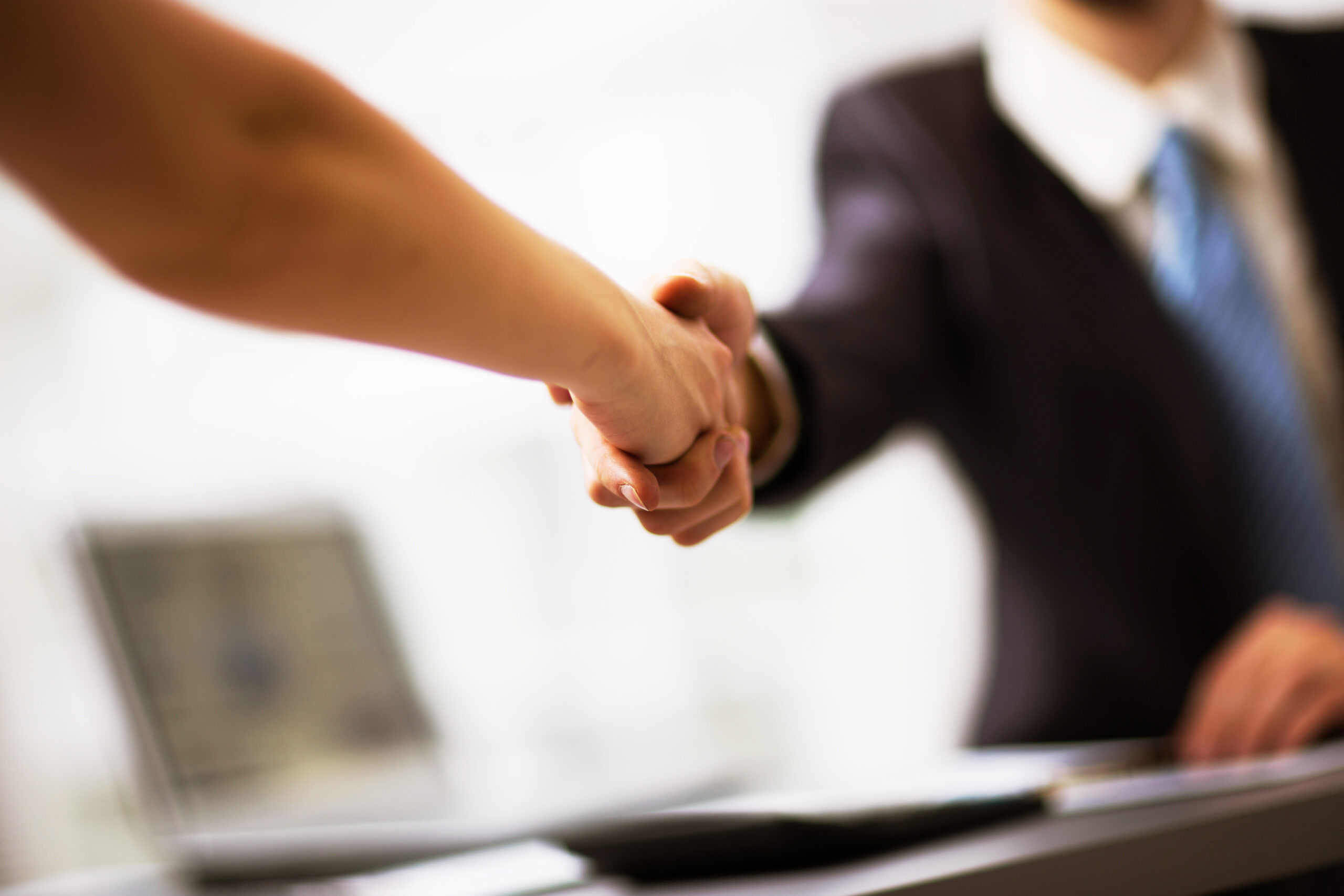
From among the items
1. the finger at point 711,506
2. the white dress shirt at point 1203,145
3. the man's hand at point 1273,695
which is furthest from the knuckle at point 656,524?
the white dress shirt at point 1203,145

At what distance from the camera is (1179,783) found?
0.44 meters

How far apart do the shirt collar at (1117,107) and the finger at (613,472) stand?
0.63 m

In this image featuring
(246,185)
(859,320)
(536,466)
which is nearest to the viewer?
(246,185)

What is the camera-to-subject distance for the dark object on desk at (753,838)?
360mm

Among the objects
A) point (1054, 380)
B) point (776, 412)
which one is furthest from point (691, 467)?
point (1054, 380)

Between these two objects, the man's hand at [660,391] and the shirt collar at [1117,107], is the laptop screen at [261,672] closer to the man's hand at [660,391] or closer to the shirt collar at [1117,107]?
the man's hand at [660,391]

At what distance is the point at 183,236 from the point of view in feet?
0.71

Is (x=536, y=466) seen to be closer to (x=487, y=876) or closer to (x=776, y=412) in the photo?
(x=776, y=412)

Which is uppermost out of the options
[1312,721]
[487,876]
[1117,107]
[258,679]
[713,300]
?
[1117,107]

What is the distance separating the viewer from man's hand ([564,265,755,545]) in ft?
1.17

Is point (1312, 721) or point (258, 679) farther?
point (258, 679)

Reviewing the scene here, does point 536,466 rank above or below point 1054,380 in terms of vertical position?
above

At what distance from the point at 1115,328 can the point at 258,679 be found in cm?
81

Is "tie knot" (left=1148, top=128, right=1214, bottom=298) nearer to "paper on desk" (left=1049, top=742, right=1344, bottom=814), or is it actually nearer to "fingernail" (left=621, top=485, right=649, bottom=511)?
"paper on desk" (left=1049, top=742, right=1344, bottom=814)
